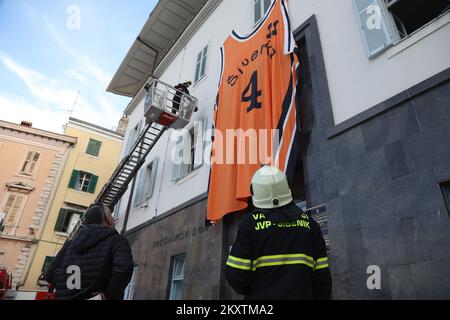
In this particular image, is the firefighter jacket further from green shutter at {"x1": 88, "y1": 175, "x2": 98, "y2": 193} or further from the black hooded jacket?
green shutter at {"x1": 88, "y1": 175, "x2": 98, "y2": 193}

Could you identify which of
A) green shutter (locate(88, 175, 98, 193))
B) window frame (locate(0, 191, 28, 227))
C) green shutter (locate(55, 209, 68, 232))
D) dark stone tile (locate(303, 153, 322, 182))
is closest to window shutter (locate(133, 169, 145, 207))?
dark stone tile (locate(303, 153, 322, 182))

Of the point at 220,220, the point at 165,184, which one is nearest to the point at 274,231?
the point at 220,220

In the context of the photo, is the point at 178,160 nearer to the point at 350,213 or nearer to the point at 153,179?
the point at 153,179

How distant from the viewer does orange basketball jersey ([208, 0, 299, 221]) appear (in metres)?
6.07

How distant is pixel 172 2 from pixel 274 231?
1578 cm

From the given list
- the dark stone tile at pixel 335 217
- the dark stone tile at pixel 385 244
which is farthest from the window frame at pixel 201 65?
the dark stone tile at pixel 385 244

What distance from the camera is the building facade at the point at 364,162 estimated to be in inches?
154

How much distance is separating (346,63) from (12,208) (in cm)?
2433

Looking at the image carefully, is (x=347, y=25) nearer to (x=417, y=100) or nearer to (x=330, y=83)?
(x=330, y=83)

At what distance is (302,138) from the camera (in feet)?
20.4

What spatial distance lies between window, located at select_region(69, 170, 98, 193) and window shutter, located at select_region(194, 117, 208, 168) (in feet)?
57.1

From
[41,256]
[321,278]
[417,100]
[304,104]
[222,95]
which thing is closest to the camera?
[321,278]
